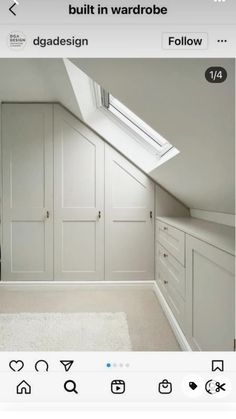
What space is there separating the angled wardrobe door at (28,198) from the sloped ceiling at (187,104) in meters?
1.55

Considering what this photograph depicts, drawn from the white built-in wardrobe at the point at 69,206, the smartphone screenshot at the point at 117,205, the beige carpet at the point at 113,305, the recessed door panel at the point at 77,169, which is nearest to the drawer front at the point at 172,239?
the smartphone screenshot at the point at 117,205

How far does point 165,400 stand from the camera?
47 centimetres

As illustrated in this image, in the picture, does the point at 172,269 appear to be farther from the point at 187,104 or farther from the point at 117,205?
the point at 187,104

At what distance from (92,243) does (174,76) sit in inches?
79.0

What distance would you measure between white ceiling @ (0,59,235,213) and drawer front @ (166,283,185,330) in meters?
0.55

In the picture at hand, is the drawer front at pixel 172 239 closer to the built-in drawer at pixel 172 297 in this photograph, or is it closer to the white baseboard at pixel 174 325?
the built-in drawer at pixel 172 297

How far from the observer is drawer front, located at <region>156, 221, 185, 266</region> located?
156 cm

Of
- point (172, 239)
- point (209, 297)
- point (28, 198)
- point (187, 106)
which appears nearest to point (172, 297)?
point (172, 239)

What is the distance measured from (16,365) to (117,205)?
224cm

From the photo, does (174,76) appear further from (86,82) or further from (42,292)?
(42,292)

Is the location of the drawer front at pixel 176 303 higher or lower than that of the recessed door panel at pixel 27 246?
lower

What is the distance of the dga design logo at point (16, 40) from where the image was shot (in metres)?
0.48

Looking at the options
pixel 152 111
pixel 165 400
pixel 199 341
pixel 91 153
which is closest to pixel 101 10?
pixel 165 400

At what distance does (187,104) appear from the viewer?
3.13 feet
